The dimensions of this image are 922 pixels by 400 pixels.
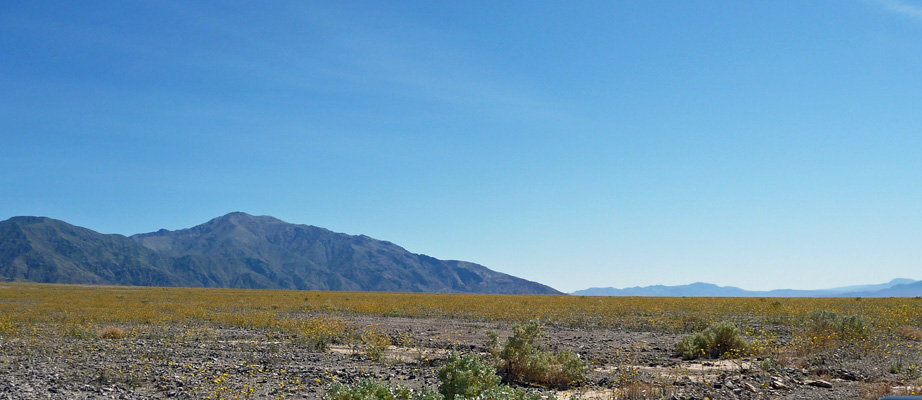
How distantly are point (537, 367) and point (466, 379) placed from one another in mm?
3312

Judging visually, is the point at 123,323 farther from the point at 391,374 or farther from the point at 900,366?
the point at 900,366

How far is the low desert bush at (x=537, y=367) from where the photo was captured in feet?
34.4

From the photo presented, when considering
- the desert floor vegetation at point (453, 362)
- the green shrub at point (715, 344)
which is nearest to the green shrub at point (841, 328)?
the desert floor vegetation at point (453, 362)

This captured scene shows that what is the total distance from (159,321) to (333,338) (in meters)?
9.21

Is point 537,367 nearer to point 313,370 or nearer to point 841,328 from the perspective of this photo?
point 313,370

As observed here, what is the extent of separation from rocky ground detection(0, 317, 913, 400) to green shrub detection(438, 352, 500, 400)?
6.51 ft

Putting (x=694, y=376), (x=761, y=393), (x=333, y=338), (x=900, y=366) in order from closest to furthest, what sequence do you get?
1. (x=761, y=393)
2. (x=900, y=366)
3. (x=694, y=376)
4. (x=333, y=338)

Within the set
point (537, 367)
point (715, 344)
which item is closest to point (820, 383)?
point (715, 344)

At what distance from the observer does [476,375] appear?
26.5 ft

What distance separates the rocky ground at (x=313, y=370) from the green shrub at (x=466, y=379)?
198cm

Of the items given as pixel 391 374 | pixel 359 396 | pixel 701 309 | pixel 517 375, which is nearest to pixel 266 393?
pixel 391 374

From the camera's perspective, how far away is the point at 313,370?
37.3 ft

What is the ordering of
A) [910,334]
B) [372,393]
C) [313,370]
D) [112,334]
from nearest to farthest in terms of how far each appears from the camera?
[372,393] < [313,370] < [910,334] < [112,334]

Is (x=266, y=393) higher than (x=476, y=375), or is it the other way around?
(x=476, y=375)
